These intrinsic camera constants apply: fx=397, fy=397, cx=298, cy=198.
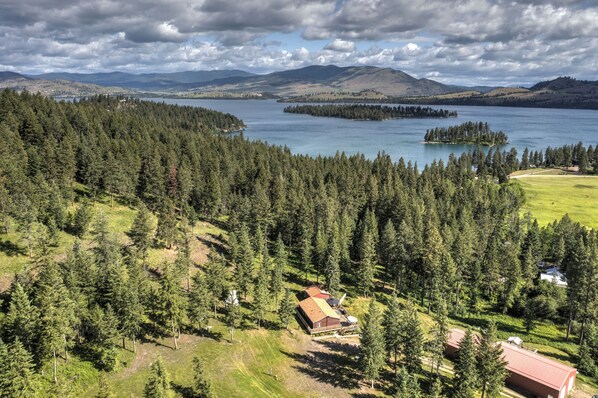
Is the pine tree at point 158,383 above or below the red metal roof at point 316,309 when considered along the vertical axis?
above

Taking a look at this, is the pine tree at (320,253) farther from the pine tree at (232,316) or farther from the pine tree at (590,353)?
the pine tree at (590,353)

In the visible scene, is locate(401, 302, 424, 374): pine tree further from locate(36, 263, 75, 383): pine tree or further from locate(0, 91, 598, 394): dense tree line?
locate(36, 263, 75, 383): pine tree

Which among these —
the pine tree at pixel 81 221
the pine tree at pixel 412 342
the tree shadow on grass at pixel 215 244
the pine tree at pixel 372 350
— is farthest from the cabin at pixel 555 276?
the pine tree at pixel 81 221

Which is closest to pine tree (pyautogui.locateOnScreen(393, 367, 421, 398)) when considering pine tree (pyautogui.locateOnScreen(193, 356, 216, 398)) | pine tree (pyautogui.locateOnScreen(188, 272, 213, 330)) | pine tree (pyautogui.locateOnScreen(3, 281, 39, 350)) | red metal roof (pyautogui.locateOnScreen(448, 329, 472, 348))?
red metal roof (pyautogui.locateOnScreen(448, 329, 472, 348))

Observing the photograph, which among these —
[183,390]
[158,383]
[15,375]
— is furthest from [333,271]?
[15,375]

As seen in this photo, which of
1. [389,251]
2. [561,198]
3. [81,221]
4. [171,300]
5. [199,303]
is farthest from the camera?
[561,198]

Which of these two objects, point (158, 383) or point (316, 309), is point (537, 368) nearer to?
point (316, 309)

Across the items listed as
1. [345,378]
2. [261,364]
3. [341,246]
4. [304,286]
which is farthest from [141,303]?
[341,246]

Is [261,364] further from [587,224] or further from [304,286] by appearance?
[587,224]
